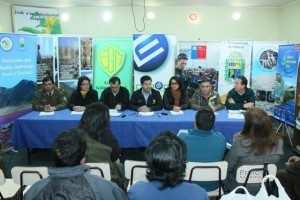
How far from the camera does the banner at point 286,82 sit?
476cm

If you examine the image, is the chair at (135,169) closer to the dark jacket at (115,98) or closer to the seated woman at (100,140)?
the seated woman at (100,140)

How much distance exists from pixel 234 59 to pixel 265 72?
2.17 feet

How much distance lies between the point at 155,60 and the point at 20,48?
232 centimetres

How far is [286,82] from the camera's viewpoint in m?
5.05

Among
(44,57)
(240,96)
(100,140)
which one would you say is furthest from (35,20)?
(100,140)

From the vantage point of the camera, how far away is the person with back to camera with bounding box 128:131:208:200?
1368 mm

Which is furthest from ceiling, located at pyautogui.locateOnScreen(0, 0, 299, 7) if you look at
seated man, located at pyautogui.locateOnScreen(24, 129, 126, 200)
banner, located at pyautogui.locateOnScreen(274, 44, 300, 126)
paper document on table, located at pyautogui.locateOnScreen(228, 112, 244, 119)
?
seated man, located at pyautogui.locateOnScreen(24, 129, 126, 200)

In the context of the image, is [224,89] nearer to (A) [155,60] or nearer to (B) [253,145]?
(A) [155,60]

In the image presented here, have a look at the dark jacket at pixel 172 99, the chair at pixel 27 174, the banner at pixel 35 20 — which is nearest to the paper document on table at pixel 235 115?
the dark jacket at pixel 172 99

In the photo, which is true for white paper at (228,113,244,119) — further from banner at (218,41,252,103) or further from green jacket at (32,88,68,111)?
green jacket at (32,88,68,111)

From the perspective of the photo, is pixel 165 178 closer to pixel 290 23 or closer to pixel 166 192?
pixel 166 192

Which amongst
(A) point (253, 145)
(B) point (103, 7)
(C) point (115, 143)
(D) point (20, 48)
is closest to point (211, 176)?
(A) point (253, 145)

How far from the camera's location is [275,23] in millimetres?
6785

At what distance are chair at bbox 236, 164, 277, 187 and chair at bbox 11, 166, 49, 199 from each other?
1.42 meters
